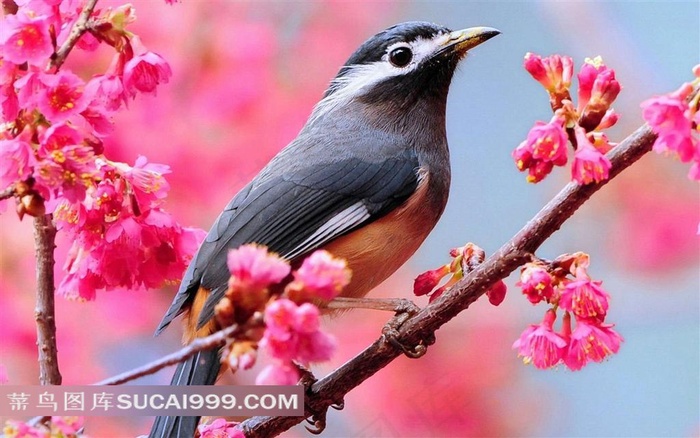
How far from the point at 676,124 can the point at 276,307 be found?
0.52 meters

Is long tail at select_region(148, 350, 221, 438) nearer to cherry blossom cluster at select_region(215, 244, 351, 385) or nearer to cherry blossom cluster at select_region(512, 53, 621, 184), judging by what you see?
cherry blossom cluster at select_region(215, 244, 351, 385)

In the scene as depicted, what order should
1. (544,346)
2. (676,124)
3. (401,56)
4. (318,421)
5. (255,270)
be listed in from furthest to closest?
(401,56) < (318,421) < (544,346) < (676,124) < (255,270)

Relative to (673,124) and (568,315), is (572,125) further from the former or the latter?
(568,315)

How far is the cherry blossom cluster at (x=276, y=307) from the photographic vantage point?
921mm

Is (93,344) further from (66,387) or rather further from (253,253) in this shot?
(253,253)

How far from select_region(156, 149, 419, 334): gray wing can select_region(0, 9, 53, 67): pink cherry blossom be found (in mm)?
515

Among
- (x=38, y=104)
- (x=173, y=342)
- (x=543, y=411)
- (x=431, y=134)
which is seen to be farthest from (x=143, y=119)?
(x=543, y=411)

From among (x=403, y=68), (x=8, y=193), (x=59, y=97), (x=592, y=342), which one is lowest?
(x=592, y=342)

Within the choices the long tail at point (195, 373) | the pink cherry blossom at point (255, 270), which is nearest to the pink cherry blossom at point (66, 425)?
the long tail at point (195, 373)

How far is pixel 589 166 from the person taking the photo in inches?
43.3

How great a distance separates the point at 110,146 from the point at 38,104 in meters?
0.98

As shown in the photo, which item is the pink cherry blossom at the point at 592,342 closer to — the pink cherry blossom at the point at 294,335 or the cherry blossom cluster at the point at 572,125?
the cherry blossom cluster at the point at 572,125

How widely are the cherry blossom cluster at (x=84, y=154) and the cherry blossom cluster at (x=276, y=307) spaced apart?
33 centimetres

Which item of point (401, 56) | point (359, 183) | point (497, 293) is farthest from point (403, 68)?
point (497, 293)
